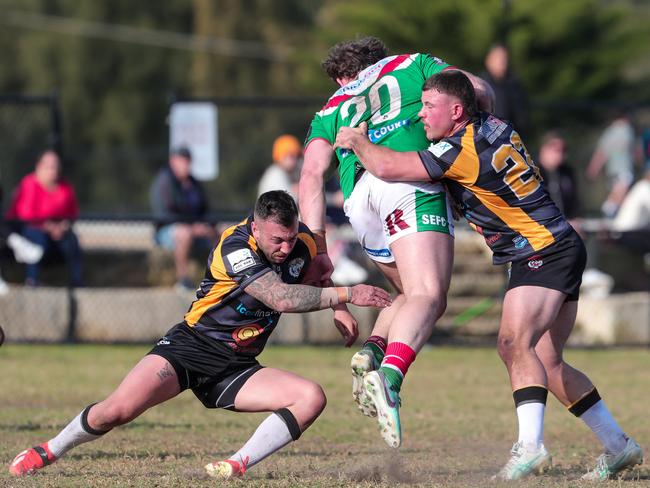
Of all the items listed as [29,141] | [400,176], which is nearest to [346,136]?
[400,176]

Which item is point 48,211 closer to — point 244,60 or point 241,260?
point 241,260

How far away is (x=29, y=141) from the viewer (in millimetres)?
24609

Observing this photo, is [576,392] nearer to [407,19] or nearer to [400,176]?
[400,176]

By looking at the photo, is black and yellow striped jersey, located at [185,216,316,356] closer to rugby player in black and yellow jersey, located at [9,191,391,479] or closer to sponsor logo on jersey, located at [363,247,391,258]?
rugby player in black and yellow jersey, located at [9,191,391,479]

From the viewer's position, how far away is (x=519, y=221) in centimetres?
631

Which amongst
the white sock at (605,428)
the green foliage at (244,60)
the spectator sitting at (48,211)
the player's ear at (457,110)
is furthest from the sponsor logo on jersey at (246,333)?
the green foliage at (244,60)

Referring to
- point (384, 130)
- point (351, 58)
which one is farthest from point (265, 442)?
point (351, 58)

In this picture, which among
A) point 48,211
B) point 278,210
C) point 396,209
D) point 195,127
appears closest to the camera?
point 278,210

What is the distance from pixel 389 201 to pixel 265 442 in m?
1.42

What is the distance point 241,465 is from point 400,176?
5.50ft

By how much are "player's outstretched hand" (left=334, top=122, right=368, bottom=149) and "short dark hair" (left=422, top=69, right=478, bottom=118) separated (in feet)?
1.34

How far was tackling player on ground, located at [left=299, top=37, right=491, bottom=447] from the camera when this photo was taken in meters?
6.20

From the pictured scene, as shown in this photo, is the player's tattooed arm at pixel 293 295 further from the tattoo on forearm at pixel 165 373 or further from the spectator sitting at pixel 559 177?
the spectator sitting at pixel 559 177

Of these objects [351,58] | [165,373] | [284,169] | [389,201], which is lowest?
[165,373]
